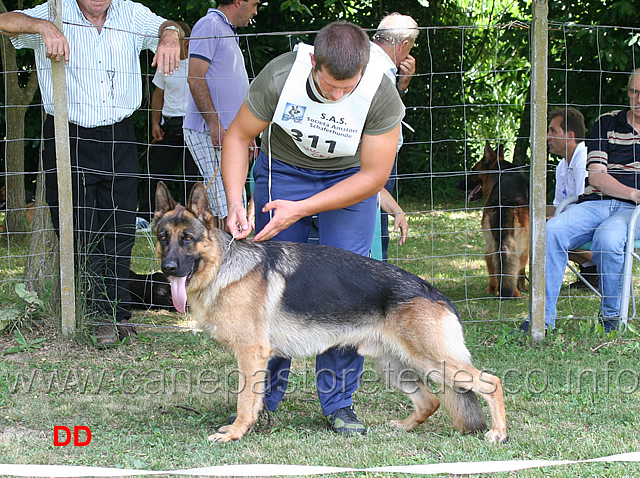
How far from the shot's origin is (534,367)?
452cm

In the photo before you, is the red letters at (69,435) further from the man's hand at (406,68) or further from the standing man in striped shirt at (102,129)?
the man's hand at (406,68)

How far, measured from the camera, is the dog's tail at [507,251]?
6.45 metres

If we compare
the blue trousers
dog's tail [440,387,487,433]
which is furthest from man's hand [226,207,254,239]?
dog's tail [440,387,487,433]

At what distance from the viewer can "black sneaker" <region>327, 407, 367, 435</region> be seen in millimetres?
3492

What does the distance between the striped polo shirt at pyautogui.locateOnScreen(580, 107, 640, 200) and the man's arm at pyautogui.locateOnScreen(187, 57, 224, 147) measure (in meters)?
2.94

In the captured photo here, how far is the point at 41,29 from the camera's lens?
4492 millimetres

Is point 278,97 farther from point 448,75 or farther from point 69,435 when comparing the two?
point 448,75

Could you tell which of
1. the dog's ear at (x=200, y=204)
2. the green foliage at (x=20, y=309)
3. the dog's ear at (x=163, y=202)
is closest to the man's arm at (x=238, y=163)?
the dog's ear at (x=200, y=204)

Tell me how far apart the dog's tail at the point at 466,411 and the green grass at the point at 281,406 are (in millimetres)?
63

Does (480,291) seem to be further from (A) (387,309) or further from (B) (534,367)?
(A) (387,309)

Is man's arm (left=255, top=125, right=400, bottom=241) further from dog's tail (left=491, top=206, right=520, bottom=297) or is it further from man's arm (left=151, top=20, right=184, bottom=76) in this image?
dog's tail (left=491, top=206, right=520, bottom=297)

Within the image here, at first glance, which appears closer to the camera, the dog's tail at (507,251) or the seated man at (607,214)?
the seated man at (607,214)

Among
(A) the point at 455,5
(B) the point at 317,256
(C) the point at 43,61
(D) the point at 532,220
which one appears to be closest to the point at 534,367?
(D) the point at 532,220

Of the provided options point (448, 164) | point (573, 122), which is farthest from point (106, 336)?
point (448, 164)
